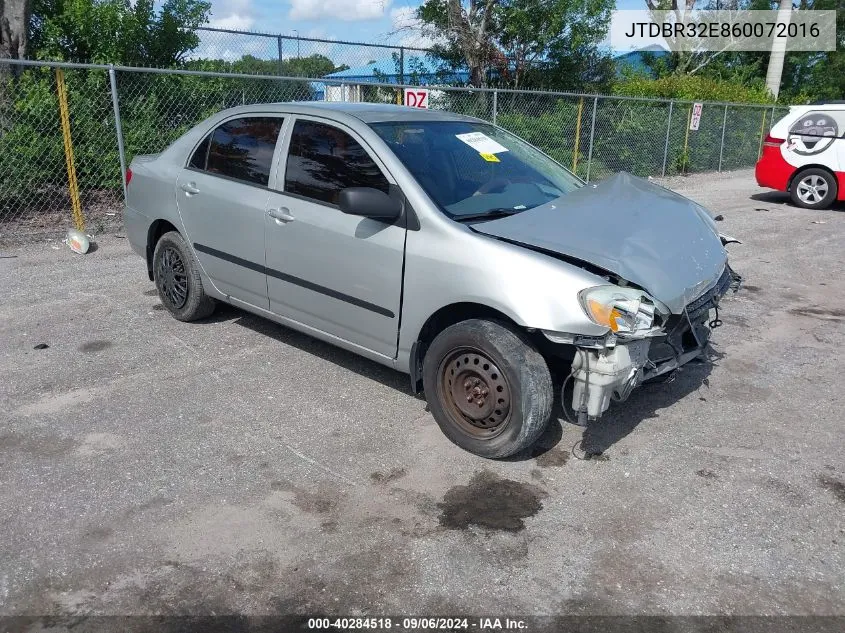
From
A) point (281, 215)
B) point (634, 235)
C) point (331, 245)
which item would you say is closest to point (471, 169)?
point (331, 245)

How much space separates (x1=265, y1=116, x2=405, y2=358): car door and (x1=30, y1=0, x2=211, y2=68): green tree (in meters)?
6.99

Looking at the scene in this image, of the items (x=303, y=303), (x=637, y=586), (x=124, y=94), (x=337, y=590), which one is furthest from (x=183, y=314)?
(x=124, y=94)

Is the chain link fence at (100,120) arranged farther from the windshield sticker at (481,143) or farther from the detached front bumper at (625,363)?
the detached front bumper at (625,363)

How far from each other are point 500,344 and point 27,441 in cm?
266

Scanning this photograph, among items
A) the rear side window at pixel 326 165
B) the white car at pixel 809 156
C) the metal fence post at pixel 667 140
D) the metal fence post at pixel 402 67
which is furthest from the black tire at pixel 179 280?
the metal fence post at pixel 667 140

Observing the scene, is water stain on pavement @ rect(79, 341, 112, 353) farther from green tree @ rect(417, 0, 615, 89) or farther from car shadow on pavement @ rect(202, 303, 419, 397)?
green tree @ rect(417, 0, 615, 89)

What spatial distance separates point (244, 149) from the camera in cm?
496

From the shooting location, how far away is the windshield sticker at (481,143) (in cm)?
461

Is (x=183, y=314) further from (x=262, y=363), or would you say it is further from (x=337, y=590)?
(x=337, y=590)

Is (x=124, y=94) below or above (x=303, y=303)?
above

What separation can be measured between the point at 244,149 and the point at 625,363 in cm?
304

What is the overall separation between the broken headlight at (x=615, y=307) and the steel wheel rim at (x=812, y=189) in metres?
10.8

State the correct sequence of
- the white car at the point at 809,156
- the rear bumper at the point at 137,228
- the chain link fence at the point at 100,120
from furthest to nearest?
the white car at the point at 809,156 < the chain link fence at the point at 100,120 < the rear bumper at the point at 137,228

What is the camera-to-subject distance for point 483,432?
3.80 metres
